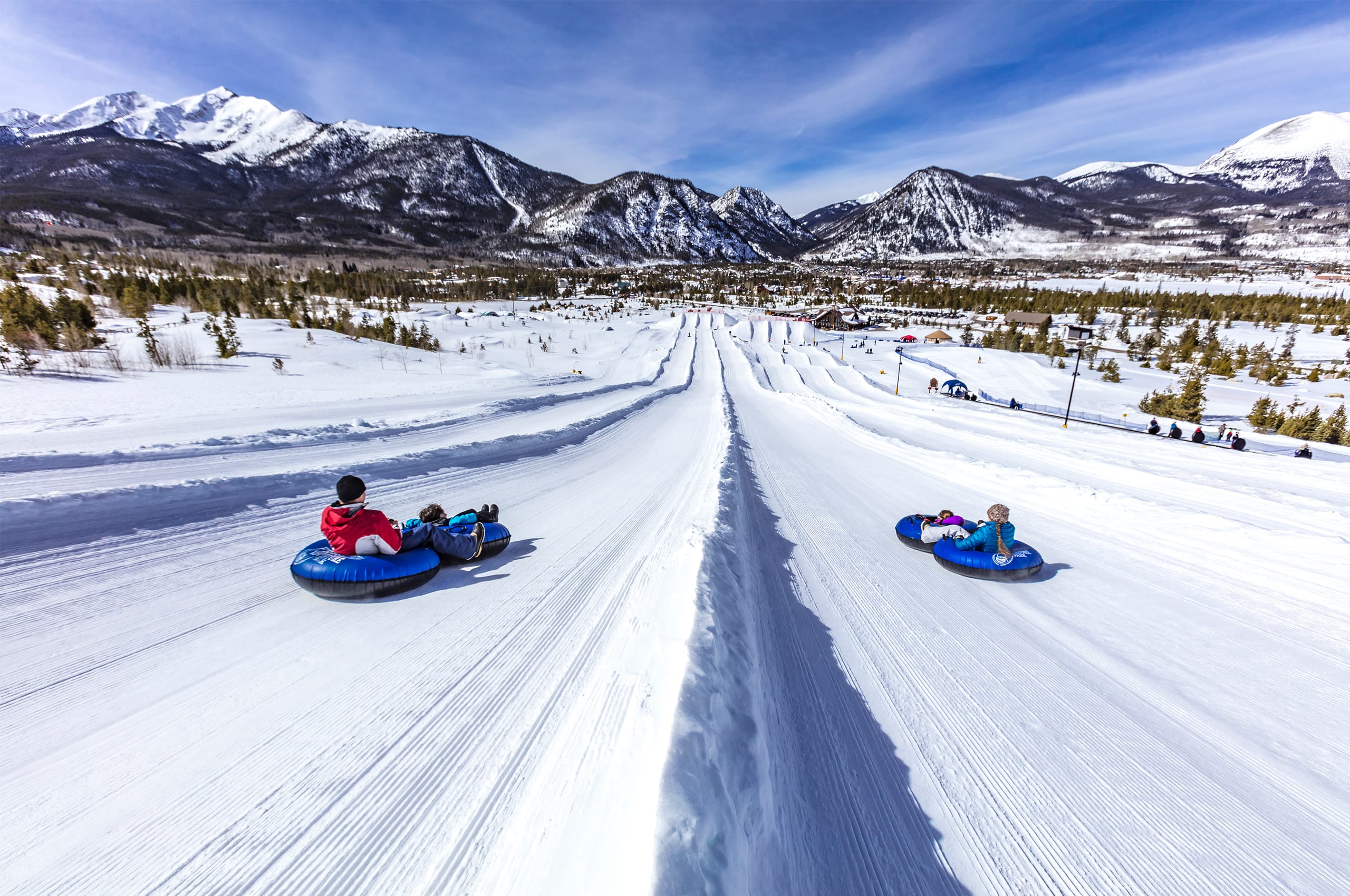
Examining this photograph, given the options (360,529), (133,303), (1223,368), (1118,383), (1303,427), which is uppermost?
(133,303)

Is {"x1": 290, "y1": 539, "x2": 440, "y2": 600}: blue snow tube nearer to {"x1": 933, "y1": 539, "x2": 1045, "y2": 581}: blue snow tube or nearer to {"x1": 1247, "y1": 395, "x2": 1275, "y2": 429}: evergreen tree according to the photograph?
{"x1": 933, "y1": 539, "x2": 1045, "y2": 581}: blue snow tube

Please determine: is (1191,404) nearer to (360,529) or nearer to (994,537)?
(994,537)

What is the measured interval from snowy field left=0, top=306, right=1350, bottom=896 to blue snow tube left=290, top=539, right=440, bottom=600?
0.74 feet

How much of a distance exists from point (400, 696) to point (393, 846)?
115 centimetres

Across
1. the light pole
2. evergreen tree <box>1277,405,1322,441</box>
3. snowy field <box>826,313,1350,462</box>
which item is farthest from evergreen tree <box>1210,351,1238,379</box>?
evergreen tree <box>1277,405,1322,441</box>

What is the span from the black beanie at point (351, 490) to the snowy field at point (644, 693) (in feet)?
3.24

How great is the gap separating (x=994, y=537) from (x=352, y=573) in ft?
21.8

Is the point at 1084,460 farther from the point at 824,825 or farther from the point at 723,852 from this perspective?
the point at 723,852

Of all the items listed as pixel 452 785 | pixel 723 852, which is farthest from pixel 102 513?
pixel 723 852

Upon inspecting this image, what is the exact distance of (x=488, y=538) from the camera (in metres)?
5.41

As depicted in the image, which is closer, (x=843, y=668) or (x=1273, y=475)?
(x=843, y=668)

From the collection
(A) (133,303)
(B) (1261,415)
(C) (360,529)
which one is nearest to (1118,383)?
(B) (1261,415)

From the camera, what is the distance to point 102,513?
4.94 metres

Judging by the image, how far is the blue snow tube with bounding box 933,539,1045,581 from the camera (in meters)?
5.53
